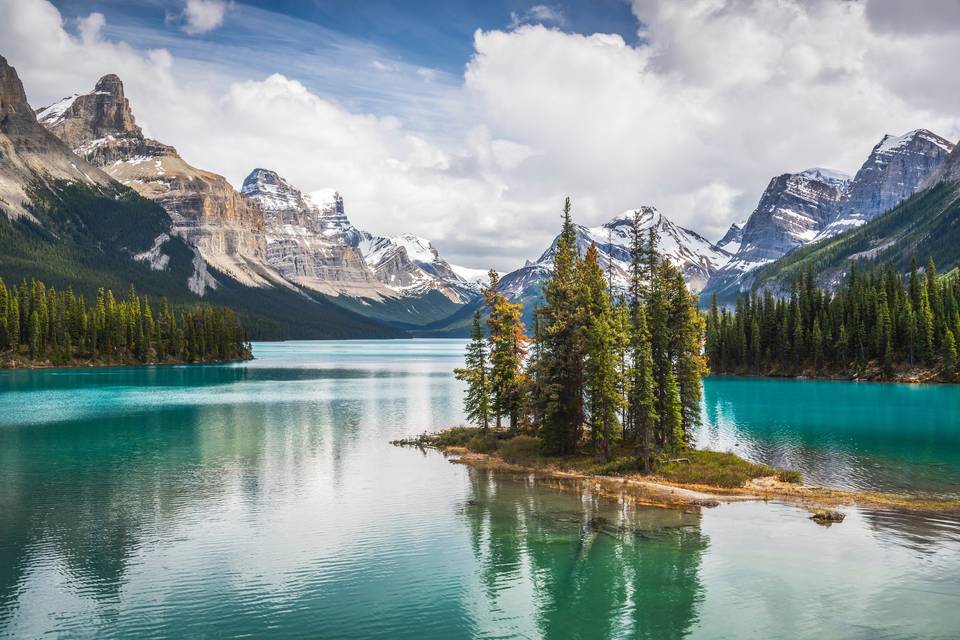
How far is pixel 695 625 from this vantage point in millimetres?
24844

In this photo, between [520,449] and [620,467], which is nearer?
[620,467]

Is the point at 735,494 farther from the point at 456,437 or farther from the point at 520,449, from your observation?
the point at 456,437

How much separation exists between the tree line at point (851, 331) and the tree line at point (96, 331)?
13441 centimetres

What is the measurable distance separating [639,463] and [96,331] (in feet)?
508

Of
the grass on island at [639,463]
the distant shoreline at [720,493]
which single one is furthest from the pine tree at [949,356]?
the distant shoreline at [720,493]

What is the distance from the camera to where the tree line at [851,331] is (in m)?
129

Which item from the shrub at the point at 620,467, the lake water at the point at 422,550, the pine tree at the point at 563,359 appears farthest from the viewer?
the pine tree at the point at 563,359

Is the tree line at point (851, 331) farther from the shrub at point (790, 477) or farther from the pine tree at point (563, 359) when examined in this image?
the pine tree at point (563, 359)

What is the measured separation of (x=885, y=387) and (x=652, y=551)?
356 ft

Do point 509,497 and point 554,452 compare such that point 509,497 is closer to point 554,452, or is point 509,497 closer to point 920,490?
point 554,452

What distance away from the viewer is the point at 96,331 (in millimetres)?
164750

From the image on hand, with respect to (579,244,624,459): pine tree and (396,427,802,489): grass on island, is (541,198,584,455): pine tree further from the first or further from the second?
(396,427,802,489): grass on island

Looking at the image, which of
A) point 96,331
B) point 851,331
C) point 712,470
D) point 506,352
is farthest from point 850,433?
point 96,331

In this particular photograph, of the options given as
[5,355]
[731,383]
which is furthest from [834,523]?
[5,355]
